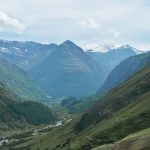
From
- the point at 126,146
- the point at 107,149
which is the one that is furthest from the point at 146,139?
the point at 107,149

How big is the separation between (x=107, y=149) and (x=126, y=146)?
1798 centimetres

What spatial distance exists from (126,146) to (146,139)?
303 inches

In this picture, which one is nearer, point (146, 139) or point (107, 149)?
point (146, 139)

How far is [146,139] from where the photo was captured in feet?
431

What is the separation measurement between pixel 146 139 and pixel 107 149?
81.5ft

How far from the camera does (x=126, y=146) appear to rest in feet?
447

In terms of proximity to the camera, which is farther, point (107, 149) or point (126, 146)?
point (107, 149)

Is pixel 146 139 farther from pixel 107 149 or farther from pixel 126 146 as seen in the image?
pixel 107 149
